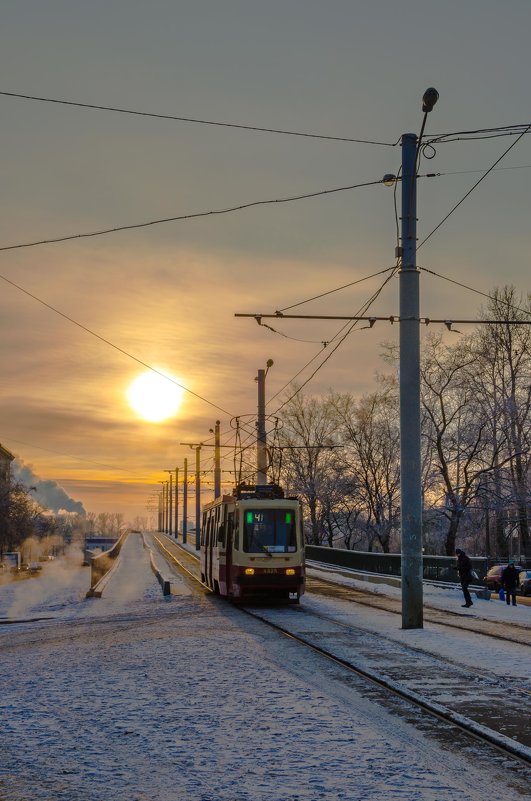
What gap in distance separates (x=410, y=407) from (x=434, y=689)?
28.0 ft

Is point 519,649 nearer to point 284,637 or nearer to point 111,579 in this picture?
point 284,637

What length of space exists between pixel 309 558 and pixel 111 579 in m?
19.8

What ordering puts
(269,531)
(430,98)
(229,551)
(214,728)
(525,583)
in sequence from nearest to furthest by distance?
(214,728), (430,98), (269,531), (229,551), (525,583)

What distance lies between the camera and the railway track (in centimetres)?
841

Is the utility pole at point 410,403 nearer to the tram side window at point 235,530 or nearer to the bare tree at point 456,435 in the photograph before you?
the tram side window at point 235,530

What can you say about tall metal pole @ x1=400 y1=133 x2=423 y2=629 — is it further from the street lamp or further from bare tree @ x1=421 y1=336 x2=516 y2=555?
bare tree @ x1=421 y1=336 x2=516 y2=555

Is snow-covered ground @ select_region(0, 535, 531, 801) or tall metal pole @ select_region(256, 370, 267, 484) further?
tall metal pole @ select_region(256, 370, 267, 484)

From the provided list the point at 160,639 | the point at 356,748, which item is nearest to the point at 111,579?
the point at 160,639

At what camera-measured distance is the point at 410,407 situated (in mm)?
18719

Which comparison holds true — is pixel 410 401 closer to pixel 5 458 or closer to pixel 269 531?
pixel 269 531

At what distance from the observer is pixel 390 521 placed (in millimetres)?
68562

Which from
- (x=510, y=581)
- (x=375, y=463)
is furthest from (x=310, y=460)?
(x=510, y=581)

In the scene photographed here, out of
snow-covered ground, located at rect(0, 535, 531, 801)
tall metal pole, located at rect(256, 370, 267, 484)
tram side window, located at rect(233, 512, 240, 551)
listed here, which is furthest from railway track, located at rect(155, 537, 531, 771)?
tall metal pole, located at rect(256, 370, 267, 484)

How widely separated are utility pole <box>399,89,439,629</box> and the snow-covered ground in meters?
1.44
